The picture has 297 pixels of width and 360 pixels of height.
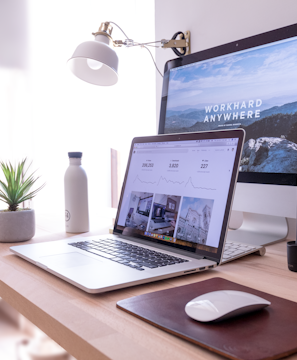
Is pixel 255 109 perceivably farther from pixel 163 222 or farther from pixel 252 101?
pixel 163 222

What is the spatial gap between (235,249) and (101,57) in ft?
2.32

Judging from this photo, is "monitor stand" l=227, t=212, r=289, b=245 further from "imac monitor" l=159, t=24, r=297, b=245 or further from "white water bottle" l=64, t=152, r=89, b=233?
"white water bottle" l=64, t=152, r=89, b=233

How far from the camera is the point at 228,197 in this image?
686 mm

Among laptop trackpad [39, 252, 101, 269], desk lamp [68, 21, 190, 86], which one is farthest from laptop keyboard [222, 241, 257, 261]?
desk lamp [68, 21, 190, 86]

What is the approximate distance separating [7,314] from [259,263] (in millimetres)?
659

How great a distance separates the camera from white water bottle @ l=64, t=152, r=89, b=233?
3.43 feet

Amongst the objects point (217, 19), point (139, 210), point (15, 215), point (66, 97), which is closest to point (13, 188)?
point (15, 215)

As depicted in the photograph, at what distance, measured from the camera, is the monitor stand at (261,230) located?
92 centimetres

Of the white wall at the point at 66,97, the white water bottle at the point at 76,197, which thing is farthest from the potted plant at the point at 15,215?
the white wall at the point at 66,97

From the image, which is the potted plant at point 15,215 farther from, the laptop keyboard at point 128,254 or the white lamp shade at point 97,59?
the white lamp shade at point 97,59

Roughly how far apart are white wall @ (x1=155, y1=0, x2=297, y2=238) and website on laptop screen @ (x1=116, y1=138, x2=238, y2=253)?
45 centimetres

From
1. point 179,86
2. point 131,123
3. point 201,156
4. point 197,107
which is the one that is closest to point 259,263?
point 201,156

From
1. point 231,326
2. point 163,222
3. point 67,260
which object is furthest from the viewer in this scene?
point 163,222

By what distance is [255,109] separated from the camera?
899 mm
